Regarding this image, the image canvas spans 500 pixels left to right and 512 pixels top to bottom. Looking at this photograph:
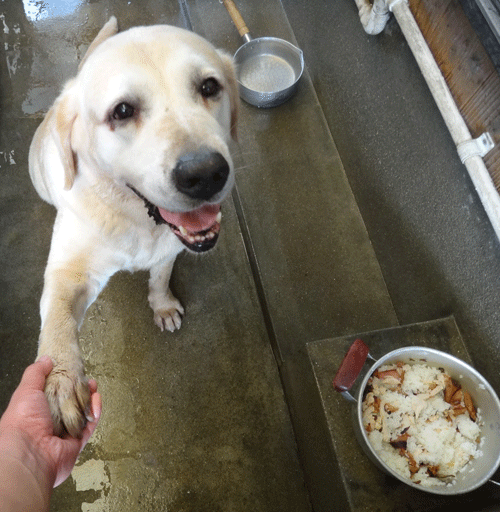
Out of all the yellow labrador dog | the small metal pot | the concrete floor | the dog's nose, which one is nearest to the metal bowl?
the concrete floor

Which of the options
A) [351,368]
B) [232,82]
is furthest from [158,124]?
[351,368]

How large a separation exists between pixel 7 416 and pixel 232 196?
6.10ft

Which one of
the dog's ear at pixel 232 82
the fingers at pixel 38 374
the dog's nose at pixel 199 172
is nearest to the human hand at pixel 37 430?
the fingers at pixel 38 374

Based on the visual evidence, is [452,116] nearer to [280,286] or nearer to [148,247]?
[280,286]

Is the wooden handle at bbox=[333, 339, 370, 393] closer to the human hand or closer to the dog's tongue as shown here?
the dog's tongue

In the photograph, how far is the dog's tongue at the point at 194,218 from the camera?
1.51 meters

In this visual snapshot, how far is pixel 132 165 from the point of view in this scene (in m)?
1.30

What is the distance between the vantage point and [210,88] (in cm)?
145

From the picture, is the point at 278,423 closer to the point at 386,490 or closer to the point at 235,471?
the point at 235,471

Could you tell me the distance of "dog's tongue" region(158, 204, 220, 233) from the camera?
1512 millimetres

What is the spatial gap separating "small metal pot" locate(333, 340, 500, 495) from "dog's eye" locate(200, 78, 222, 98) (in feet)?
3.76

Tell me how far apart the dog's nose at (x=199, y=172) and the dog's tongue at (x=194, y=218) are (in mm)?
253

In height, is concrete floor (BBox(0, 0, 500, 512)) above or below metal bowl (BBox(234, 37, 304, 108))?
below

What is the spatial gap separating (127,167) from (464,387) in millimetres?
1568
